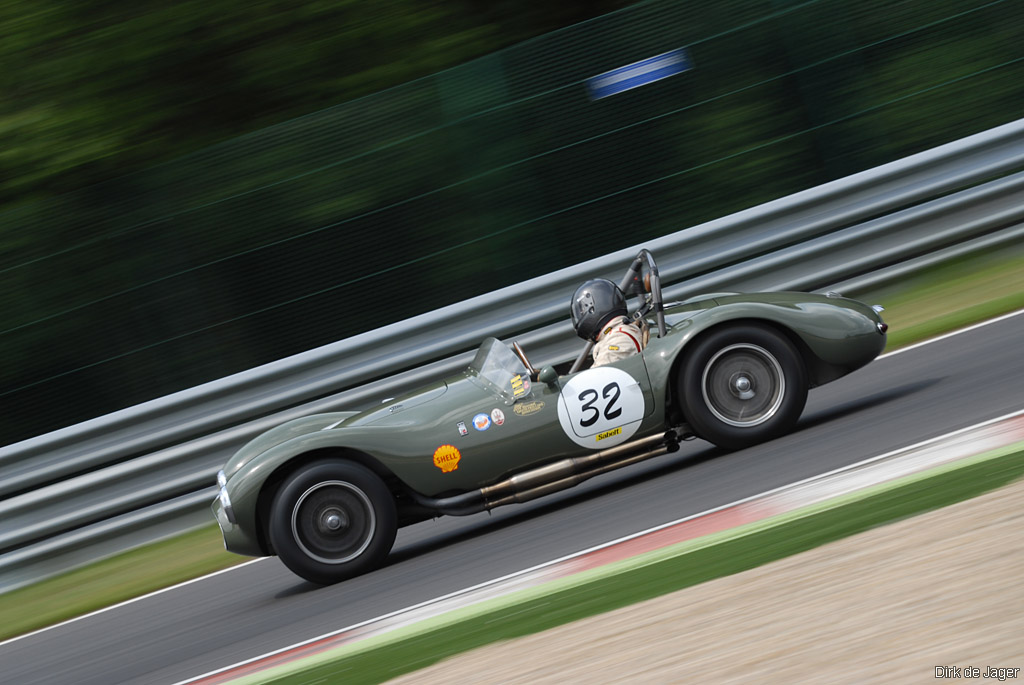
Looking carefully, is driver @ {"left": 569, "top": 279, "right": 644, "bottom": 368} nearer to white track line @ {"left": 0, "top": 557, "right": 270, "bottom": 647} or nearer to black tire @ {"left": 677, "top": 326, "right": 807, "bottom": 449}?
black tire @ {"left": 677, "top": 326, "right": 807, "bottom": 449}

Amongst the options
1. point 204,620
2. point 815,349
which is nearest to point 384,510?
point 204,620

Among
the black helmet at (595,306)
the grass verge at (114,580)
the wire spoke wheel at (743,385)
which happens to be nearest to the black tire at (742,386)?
the wire spoke wheel at (743,385)

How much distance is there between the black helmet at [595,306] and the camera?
6.40m

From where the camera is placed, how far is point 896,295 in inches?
363

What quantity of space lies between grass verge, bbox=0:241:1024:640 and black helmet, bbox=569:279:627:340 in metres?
2.77

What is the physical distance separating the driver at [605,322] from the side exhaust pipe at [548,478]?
1.61ft

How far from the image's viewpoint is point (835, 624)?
10.7 ft

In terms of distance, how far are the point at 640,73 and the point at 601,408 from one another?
422cm

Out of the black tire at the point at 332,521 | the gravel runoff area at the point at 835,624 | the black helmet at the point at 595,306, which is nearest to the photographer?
the gravel runoff area at the point at 835,624

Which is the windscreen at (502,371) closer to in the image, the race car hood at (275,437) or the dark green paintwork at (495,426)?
the dark green paintwork at (495,426)

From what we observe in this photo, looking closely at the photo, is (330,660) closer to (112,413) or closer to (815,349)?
(815,349)

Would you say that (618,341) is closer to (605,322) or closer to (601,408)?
(605,322)

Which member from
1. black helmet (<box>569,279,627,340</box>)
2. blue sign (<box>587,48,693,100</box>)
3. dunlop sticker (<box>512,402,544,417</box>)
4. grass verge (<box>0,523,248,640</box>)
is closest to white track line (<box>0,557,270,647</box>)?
grass verge (<box>0,523,248,640</box>)

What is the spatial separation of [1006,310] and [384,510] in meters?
4.87
